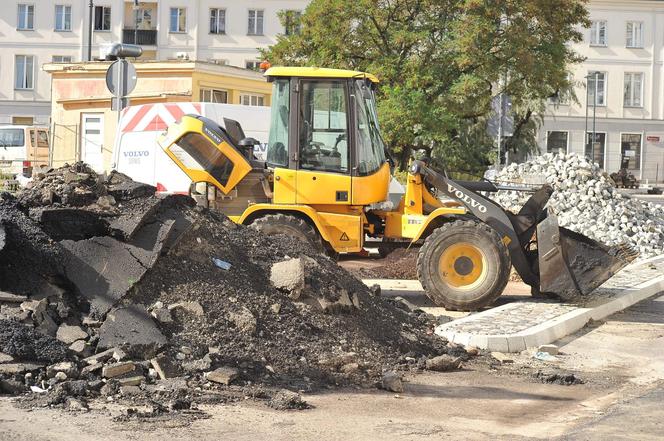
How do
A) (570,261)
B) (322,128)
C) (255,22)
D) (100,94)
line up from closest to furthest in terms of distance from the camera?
1. (570,261)
2. (322,128)
3. (100,94)
4. (255,22)

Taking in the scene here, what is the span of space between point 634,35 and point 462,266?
5410 cm

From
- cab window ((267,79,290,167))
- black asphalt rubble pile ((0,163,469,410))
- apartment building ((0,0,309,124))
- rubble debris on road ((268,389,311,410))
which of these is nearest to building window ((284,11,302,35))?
cab window ((267,79,290,167))

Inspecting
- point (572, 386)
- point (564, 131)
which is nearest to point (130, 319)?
point (572, 386)

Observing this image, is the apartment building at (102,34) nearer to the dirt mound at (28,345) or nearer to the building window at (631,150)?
the building window at (631,150)

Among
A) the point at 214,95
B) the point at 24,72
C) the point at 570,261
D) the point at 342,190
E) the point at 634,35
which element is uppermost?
the point at 634,35

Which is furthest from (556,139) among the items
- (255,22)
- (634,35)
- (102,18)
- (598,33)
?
(102,18)

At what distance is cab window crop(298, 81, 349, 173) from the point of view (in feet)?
44.0

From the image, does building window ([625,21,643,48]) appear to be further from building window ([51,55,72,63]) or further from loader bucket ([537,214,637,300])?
loader bucket ([537,214,637,300])

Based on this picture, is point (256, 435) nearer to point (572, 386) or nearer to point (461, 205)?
point (572, 386)

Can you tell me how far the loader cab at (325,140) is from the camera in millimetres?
13359

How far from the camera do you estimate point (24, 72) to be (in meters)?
58.4

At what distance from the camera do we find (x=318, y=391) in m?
8.13

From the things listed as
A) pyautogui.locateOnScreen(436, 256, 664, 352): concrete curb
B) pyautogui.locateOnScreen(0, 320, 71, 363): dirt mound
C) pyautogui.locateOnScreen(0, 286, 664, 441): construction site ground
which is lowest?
pyautogui.locateOnScreen(0, 286, 664, 441): construction site ground

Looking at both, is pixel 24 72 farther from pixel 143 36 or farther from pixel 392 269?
pixel 392 269
